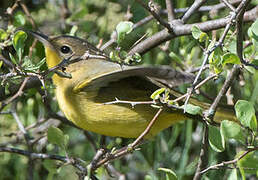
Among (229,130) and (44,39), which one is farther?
(44,39)

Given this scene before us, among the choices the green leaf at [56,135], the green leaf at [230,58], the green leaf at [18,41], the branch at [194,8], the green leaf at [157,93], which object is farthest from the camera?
the branch at [194,8]

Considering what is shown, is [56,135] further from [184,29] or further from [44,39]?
[44,39]

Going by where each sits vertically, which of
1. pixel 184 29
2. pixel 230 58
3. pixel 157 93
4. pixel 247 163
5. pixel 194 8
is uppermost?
pixel 194 8

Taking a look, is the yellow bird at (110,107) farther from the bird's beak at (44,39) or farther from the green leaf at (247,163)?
the green leaf at (247,163)

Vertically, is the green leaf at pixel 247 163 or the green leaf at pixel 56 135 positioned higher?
the green leaf at pixel 56 135

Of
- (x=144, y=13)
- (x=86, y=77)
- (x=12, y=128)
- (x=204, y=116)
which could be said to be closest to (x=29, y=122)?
(x=12, y=128)

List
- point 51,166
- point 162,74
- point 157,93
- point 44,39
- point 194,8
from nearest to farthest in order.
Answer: point 157,93 → point 162,74 → point 194,8 → point 51,166 → point 44,39

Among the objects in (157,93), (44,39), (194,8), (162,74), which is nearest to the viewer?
(157,93)

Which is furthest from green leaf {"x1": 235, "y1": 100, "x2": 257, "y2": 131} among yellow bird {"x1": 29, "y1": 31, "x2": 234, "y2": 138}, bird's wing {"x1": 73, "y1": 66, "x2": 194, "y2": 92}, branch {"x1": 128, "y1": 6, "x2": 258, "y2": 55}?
yellow bird {"x1": 29, "y1": 31, "x2": 234, "y2": 138}

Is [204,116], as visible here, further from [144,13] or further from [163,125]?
[144,13]

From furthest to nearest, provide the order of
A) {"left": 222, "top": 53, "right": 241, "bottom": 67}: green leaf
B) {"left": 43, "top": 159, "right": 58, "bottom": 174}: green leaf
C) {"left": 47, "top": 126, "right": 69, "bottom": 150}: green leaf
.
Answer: {"left": 43, "top": 159, "right": 58, "bottom": 174}: green leaf → {"left": 47, "top": 126, "right": 69, "bottom": 150}: green leaf → {"left": 222, "top": 53, "right": 241, "bottom": 67}: green leaf

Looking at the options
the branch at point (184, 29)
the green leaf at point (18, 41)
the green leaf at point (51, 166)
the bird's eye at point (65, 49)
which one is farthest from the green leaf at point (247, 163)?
the bird's eye at point (65, 49)

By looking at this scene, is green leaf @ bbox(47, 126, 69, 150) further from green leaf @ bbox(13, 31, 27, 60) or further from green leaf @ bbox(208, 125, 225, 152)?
green leaf @ bbox(208, 125, 225, 152)

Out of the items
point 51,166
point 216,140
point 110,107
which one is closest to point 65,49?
point 110,107
